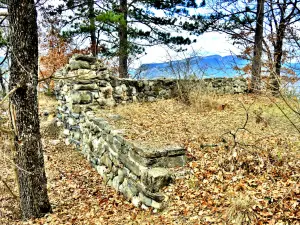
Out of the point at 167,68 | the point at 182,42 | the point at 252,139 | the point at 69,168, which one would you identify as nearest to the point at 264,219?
the point at 252,139

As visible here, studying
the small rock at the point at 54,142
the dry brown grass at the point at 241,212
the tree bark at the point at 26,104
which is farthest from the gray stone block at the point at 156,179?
the small rock at the point at 54,142

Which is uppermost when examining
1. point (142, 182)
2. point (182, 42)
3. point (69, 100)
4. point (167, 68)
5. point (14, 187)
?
point (182, 42)

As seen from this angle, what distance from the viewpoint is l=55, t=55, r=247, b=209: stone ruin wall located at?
12.6 ft

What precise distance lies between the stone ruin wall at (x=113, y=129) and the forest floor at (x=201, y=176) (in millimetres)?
176

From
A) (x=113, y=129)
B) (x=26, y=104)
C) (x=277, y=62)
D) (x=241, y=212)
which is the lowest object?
(x=241, y=212)

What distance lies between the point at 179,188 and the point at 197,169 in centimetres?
45

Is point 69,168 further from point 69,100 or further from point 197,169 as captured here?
point 197,169

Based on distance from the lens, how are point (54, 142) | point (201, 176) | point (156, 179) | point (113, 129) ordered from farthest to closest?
point (54, 142)
point (113, 129)
point (201, 176)
point (156, 179)

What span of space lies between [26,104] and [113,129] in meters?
1.71

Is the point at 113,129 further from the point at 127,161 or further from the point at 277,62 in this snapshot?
the point at 277,62

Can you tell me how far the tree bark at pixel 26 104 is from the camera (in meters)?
3.75

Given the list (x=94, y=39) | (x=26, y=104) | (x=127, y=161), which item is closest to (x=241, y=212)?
(x=127, y=161)

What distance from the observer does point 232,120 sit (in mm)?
6379

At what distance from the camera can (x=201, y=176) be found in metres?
3.75
